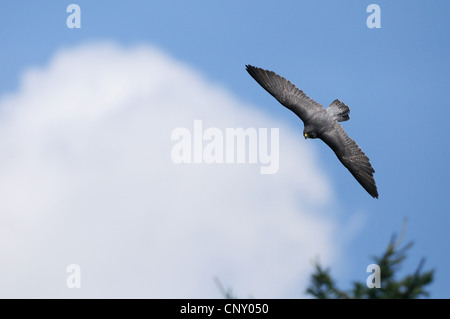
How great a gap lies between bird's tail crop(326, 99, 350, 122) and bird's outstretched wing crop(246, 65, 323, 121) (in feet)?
0.88

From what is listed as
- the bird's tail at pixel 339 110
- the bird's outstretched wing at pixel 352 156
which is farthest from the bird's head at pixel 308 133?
the bird's tail at pixel 339 110

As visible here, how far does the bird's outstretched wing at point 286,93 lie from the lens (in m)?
14.5

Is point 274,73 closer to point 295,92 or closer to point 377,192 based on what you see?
point 295,92

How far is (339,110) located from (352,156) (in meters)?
1.20

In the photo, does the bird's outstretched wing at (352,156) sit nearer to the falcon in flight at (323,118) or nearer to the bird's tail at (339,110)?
the falcon in flight at (323,118)

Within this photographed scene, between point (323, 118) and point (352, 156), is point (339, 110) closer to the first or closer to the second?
point (323, 118)

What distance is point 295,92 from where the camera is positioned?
14516mm

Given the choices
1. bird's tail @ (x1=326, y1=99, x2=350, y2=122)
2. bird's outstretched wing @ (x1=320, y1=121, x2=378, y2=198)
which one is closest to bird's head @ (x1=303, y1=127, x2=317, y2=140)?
bird's outstretched wing @ (x1=320, y1=121, x2=378, y2=198)

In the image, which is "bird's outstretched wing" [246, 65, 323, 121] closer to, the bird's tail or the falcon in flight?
A: the falcon in flight

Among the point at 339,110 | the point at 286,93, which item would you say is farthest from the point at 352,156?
the point at 286,93

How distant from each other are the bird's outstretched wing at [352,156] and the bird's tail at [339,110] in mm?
169

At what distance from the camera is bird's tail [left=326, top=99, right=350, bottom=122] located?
1458 centimetres
